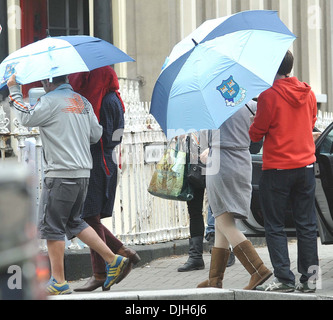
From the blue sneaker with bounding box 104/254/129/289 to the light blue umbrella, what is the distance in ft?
3.58

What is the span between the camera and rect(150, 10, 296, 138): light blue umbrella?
21.6 ft

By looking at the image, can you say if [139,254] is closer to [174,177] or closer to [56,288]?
[174,177]

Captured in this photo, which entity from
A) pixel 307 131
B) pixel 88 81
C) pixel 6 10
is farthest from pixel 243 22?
pixel 6 10

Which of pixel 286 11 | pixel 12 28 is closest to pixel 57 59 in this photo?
pixel 12 28

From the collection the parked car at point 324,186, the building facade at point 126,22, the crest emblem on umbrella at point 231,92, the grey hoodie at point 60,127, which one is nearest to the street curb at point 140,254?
the grey hoodie at point 60,127

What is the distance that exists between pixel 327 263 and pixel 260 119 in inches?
99.2

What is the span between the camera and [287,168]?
22.7 feet

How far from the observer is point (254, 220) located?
813 centimetres

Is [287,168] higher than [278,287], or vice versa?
[287,168]

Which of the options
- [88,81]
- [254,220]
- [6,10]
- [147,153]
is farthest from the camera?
[6,10]

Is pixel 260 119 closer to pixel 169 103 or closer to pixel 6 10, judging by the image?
pixel 169 103

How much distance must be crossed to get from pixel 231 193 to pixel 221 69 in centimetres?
96

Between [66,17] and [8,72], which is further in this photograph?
[66,17]

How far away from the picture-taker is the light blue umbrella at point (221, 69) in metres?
6.57
